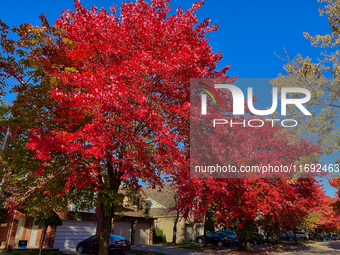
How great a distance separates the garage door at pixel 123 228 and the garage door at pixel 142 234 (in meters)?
1.45

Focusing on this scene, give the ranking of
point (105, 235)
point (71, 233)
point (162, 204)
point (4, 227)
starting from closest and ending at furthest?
point (105, 235)
point (4, 227)
point (71, 233)
point (162, 204)

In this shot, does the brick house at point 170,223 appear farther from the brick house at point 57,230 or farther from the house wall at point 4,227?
the house wall at point 4,227

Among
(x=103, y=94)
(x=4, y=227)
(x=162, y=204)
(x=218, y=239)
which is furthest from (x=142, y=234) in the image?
(x=103, y=94)

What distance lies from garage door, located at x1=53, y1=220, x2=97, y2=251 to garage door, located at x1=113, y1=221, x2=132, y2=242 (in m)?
3.25

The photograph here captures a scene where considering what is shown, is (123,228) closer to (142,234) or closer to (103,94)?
(142,234)

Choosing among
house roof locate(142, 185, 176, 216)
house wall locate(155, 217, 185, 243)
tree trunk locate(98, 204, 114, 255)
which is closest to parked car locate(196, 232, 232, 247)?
house wall locate(155, 217, 185, 243)

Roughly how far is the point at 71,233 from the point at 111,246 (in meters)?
6.25

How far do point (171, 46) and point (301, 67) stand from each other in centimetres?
949

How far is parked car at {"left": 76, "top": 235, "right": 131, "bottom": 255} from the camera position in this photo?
17.8 metres

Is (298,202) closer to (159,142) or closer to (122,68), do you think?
(159,142)

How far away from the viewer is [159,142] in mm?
8844

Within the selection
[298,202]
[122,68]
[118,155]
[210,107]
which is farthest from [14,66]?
[298,202]

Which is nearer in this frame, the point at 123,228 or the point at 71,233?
the point at 71,233

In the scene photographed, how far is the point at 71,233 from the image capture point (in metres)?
22.1
